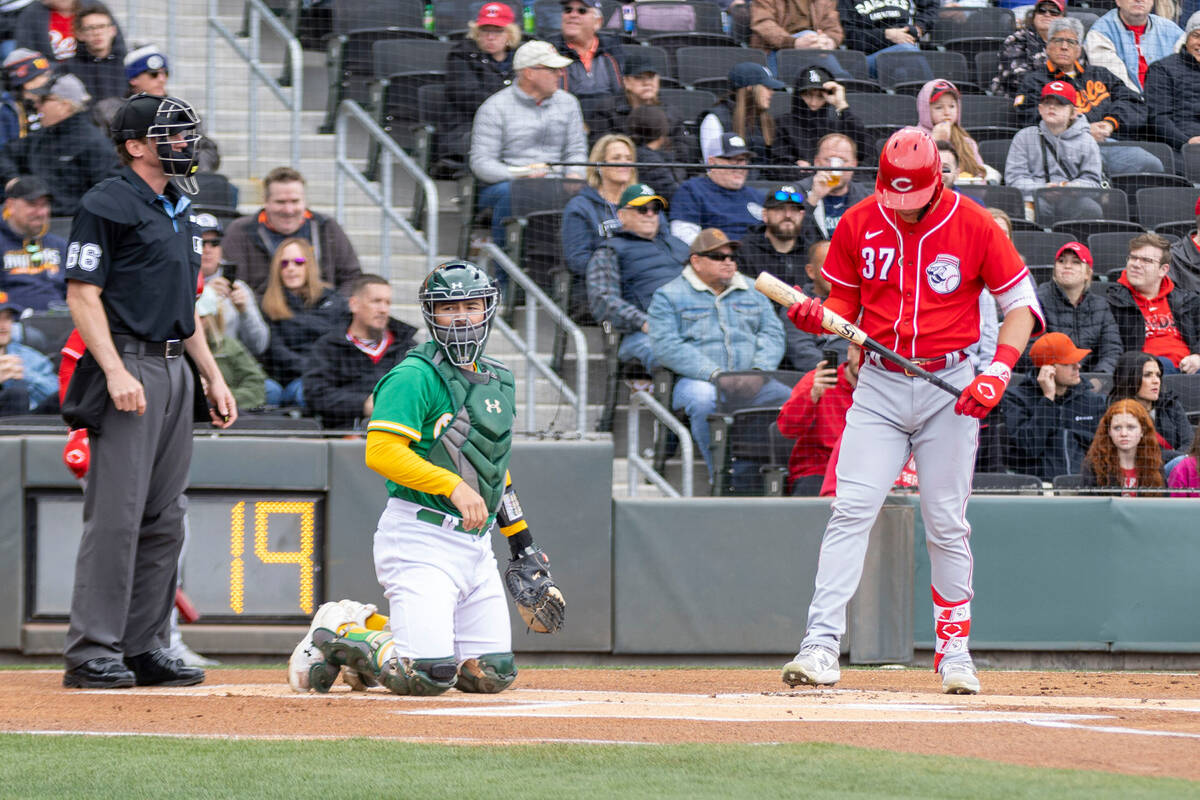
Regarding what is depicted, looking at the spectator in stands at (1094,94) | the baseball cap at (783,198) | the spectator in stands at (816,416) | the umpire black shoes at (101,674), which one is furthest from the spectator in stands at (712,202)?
the umpire black shoes at (101,674)

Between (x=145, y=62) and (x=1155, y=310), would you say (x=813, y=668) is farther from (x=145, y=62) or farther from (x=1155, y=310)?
(x=145, y=62)

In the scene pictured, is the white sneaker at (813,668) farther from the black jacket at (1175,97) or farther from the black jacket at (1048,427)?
the black jacket at (1175,97)

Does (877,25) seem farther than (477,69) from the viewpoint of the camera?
Yes

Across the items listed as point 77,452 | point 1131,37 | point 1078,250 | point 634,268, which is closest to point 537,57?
point 634,268

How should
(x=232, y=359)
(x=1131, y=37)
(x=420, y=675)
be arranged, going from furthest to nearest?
(x=1131, y=37) → (x=232, y=359) → (x=420, y=675)

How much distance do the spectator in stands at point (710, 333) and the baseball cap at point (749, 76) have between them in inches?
83.7

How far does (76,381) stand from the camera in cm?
584

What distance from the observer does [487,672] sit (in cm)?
573

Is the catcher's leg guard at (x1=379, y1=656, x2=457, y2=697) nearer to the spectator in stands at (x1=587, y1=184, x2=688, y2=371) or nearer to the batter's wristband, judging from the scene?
the batter's wristband

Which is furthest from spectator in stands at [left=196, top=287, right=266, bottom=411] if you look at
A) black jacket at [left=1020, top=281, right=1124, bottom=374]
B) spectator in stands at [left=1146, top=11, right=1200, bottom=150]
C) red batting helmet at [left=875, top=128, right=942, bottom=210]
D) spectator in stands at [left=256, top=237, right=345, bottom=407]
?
spectator in stands at [left=1146, top=11, right=1200, bottom=150]

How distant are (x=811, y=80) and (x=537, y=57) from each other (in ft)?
6.12

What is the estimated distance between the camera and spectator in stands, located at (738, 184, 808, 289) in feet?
29.9

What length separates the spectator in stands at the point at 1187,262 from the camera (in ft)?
31.5

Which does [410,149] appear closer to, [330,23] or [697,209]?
[330,23]
